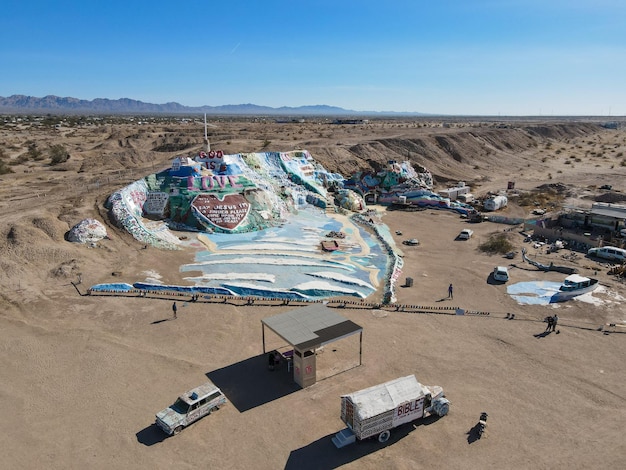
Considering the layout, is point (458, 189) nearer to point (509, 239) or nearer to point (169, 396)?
point (509, 239)

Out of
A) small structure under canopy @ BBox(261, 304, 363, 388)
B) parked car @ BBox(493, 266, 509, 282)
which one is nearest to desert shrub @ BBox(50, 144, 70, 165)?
small structure under canopy @ BBox(261, 304, 363, 388)

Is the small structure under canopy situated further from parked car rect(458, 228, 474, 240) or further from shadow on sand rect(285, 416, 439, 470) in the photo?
parked car rect(458, 228, 474, 240)

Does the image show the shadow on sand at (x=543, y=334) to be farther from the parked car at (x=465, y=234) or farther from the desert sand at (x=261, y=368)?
the parked car at (x=465, y=234)

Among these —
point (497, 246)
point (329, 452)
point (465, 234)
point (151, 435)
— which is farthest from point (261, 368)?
point (465, 234)

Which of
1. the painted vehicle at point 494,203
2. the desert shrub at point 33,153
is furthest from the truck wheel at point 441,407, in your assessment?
the desert shrub at point 33,153

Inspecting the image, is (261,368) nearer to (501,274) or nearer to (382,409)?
(382,409)

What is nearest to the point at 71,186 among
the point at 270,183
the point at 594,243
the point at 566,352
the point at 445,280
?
the point at 270,183
